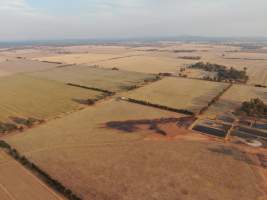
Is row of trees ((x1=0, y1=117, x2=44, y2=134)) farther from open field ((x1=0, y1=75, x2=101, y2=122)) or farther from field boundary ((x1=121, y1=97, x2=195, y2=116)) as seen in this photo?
field boundary ((x1=121, y1=97, x2=195, y2=116))

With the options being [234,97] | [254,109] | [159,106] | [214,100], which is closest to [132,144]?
[159,106]

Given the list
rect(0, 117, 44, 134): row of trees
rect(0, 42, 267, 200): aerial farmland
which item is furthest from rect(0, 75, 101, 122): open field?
rect(0, 117, 44, 134): row of trees

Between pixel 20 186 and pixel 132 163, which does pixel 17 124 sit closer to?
pixel 20 186

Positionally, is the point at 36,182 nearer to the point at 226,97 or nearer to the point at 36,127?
the point at 36,127

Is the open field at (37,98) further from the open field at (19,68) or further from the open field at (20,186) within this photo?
the open field at (19,68)

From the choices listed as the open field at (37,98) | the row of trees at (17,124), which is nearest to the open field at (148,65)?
the open field at (37,98)

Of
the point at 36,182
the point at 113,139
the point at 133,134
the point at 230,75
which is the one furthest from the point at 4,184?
the point at 230,75
